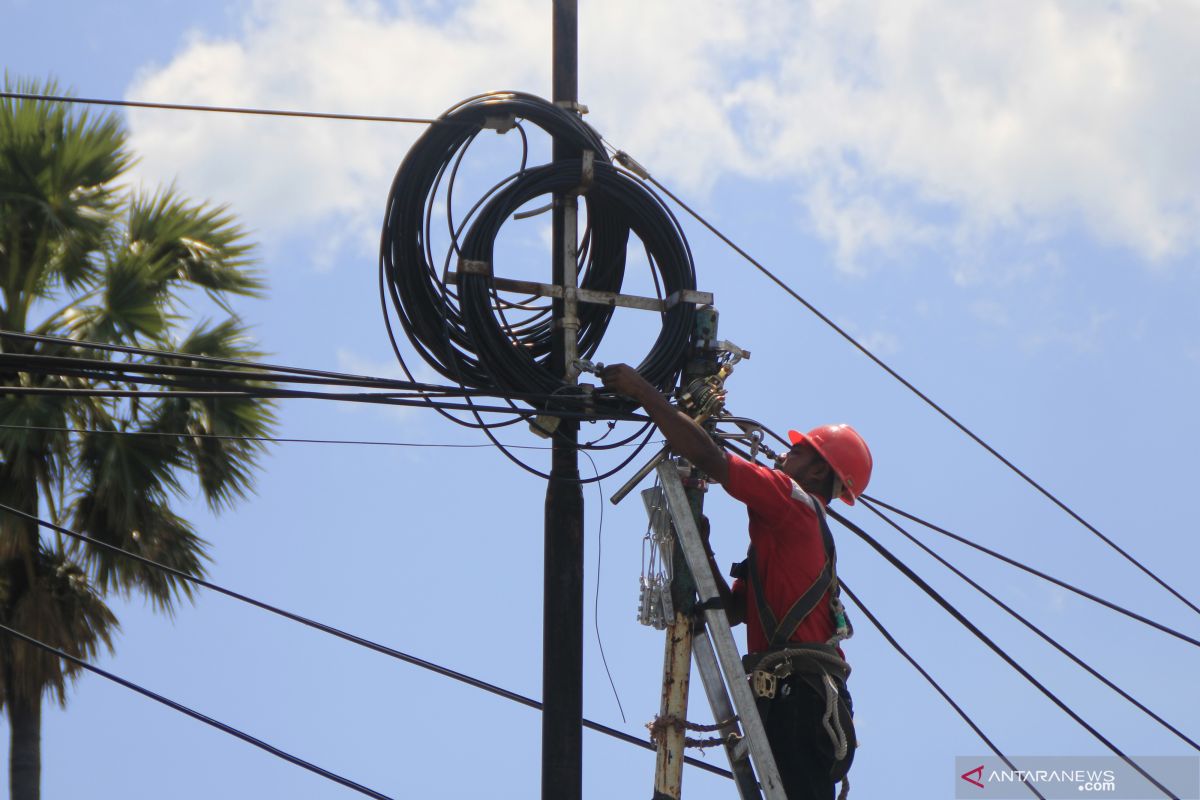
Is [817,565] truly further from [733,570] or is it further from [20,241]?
[20,241]

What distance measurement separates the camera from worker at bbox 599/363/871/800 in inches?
300

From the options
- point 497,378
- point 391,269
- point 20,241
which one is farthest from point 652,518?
point 20,241

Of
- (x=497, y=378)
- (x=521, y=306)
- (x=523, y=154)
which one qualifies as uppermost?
(x=523, y=154)

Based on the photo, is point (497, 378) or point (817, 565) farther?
point (497, 378)

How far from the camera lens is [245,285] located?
16.7 m

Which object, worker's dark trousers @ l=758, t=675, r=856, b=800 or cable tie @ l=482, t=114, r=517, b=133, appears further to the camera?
cable tie @ l=482, t=114, r=517, b=133

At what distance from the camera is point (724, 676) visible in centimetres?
764

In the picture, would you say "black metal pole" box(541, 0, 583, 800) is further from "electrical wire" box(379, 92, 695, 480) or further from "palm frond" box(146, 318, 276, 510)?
"palm frond" box(146, 318, 276, 510)

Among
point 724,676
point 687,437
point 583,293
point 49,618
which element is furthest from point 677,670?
point 49,618

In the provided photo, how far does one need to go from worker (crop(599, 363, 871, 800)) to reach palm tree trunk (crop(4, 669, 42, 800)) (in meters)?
9.24

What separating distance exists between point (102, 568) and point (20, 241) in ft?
10.3

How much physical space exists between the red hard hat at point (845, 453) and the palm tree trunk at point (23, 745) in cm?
931

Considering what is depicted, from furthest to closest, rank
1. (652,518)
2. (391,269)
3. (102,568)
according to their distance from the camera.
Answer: (102,568)
(391,269)
(652,518)

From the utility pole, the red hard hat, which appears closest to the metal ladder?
the utility pole
